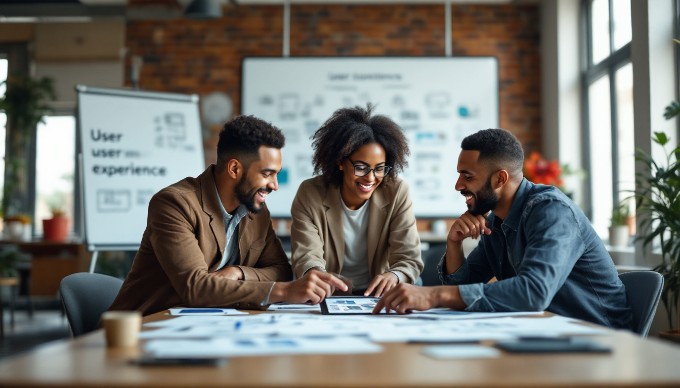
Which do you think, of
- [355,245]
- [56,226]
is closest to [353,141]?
[355,245]

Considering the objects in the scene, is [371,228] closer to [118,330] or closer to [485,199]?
[485,199]

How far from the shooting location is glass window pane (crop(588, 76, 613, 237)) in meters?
5.95

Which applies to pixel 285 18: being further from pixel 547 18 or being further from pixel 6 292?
pixel 6 292

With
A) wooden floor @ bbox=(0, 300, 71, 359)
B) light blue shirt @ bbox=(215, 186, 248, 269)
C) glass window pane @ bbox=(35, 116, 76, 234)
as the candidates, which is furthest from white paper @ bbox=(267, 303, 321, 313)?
glass window pane @ bbox=(35, 116, 76, 234)

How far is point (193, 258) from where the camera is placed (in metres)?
2.20

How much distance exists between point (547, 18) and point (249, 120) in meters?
5.08

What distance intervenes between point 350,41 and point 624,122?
2851 mm

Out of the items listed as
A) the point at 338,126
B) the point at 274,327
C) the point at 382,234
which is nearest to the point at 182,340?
the point at 274,327

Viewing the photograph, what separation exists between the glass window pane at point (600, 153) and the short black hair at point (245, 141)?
4.04 meters

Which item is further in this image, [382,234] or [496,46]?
[496,46]

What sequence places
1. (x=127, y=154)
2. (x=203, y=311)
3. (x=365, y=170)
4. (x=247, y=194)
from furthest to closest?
(x=127, y=154)
(x=365, y=170)
(x=247, y=194)
(x=203, y=311)

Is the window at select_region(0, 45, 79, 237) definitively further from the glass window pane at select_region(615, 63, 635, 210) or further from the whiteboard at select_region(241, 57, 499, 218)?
the glass window pane at select_region(615, 63, 635, 210)

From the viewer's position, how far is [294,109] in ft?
22.6

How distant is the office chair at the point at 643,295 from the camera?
1.96 meters
